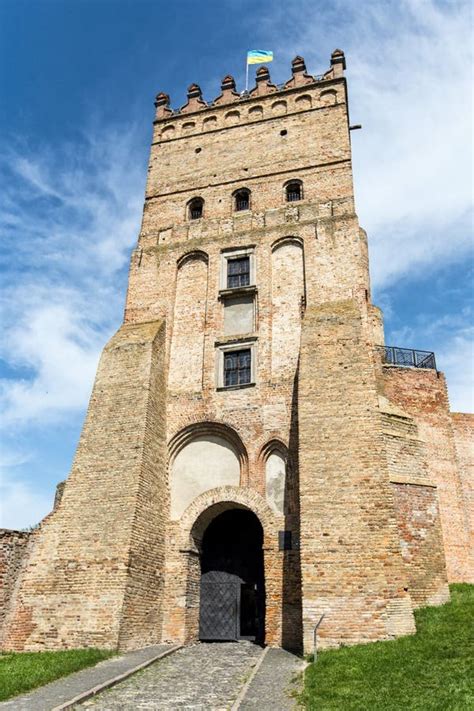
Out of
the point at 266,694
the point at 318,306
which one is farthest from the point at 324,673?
the point at 318,306

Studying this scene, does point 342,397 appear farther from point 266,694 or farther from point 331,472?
point 266,694

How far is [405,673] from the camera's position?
7.86 m

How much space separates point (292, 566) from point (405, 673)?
498cm

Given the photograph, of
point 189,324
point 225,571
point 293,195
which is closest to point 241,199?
point 293,195

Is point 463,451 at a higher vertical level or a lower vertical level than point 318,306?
lower

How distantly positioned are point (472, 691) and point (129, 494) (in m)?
7.98

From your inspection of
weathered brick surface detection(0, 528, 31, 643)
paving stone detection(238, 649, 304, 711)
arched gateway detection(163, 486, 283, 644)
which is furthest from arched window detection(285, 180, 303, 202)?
paving stone detection(238, 649, 304, 711)

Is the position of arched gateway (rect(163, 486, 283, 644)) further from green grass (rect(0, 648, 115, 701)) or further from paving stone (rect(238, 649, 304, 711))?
green grass (rect(0, 648, 115, 701))

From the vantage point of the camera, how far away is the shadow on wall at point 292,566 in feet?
39.8

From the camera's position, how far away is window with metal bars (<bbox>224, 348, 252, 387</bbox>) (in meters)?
15.6

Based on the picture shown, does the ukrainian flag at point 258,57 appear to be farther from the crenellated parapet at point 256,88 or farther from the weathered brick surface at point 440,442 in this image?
the weathered brick surface at point 440,442

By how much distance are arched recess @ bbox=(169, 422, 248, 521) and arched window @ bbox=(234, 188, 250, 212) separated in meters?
8.05

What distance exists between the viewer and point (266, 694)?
7840 millimetres

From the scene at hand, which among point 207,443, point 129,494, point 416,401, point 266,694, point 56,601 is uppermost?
point 416,401
